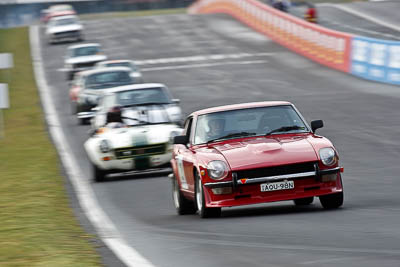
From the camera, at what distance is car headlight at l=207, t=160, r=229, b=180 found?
10281 mm

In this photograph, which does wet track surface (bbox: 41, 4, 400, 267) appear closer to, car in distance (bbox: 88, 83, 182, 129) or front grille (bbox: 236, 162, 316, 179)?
front grille (bbox: 236, 162, 316, 179)

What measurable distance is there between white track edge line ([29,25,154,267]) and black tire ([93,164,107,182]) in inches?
7.3

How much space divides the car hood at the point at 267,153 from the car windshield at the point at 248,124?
0.44 metres

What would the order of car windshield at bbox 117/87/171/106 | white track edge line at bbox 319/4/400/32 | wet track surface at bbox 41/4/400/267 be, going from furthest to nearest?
white track edge line at bbox 319/4/400/32 → car windshield at bbox 117/87/171/106 → wet track surface at bbox 41/4/400/267

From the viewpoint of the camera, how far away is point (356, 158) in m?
17.1

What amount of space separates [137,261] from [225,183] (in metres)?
2.58

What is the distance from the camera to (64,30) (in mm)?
56156

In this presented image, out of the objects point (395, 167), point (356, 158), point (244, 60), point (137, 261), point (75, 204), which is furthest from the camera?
point (244, 60)

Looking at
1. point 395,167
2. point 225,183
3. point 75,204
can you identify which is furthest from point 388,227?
point 395,167

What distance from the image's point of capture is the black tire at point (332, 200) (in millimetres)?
10461

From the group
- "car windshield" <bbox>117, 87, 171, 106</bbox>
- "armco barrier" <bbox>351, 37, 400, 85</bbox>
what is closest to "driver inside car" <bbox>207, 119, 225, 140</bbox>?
"car windshield" <bbox>117, 87, 171, 106</bbox>

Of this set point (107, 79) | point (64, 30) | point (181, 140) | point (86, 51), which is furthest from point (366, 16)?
point (181, 140)

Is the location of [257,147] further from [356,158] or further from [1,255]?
[356,158]

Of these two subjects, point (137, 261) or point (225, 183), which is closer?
point (137, 261)
